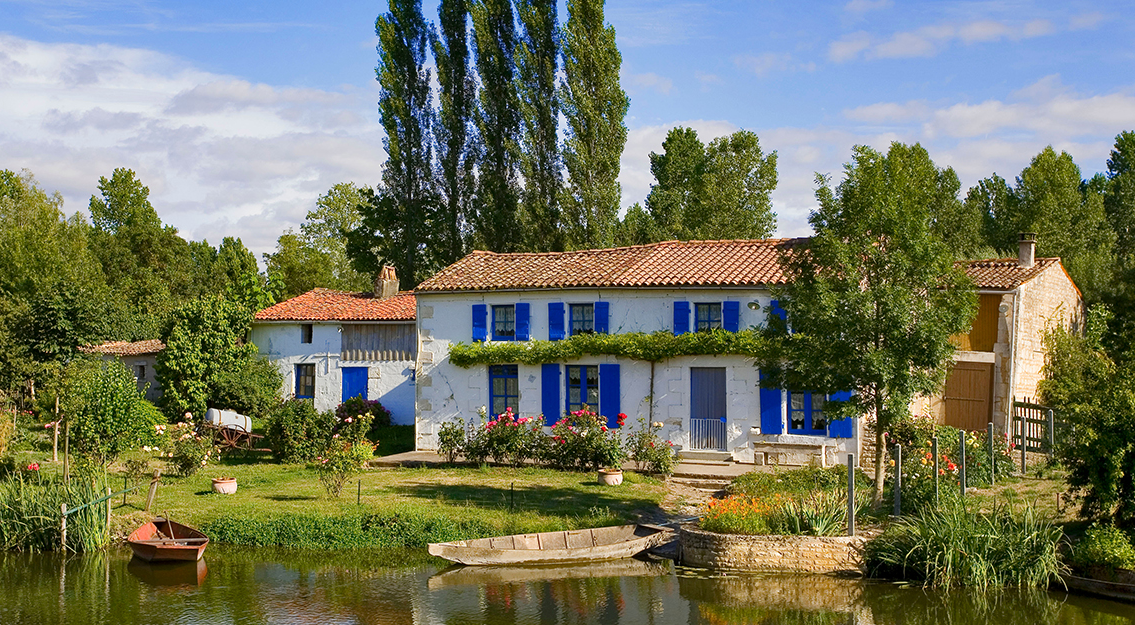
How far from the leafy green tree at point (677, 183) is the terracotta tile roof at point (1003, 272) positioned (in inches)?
555

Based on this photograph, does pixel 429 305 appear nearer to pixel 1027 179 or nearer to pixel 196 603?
pixel 196 603

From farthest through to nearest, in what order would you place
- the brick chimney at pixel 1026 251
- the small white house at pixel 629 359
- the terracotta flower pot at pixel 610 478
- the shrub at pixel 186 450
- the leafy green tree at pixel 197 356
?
the leafy green tree at pixel 197 356 → the brick chimney at pixel 1026 251 → the small white house at pixel 629 359 → the shrub at pixel 186 450 → the terracotta flower pot at pixel 610 478

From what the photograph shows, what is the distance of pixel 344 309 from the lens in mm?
32750

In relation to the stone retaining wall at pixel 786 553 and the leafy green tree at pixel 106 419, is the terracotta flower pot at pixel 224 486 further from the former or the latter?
the stone retaining wall at pixel 786 553

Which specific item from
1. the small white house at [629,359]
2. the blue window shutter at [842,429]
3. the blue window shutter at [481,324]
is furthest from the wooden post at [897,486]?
the blue window shutter at [481,324]

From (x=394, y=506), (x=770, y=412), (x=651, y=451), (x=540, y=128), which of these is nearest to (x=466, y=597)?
(x=394, y=506)

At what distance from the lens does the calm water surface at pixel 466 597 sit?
1290cm

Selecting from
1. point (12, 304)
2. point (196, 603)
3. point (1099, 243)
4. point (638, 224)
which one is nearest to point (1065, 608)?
point (196, 603)

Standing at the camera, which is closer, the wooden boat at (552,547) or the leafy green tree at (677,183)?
the wooden boat at (552,547)

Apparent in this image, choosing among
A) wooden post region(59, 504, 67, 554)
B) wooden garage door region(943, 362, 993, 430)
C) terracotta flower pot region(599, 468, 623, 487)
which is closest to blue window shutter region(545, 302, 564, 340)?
terracotta flower pot region(599, 468, 623, 487)

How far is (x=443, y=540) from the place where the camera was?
55.0 ft

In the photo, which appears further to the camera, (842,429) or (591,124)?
(591,124)

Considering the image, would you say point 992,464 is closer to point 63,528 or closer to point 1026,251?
point 1026,251

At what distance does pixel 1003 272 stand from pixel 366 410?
18738 mm
